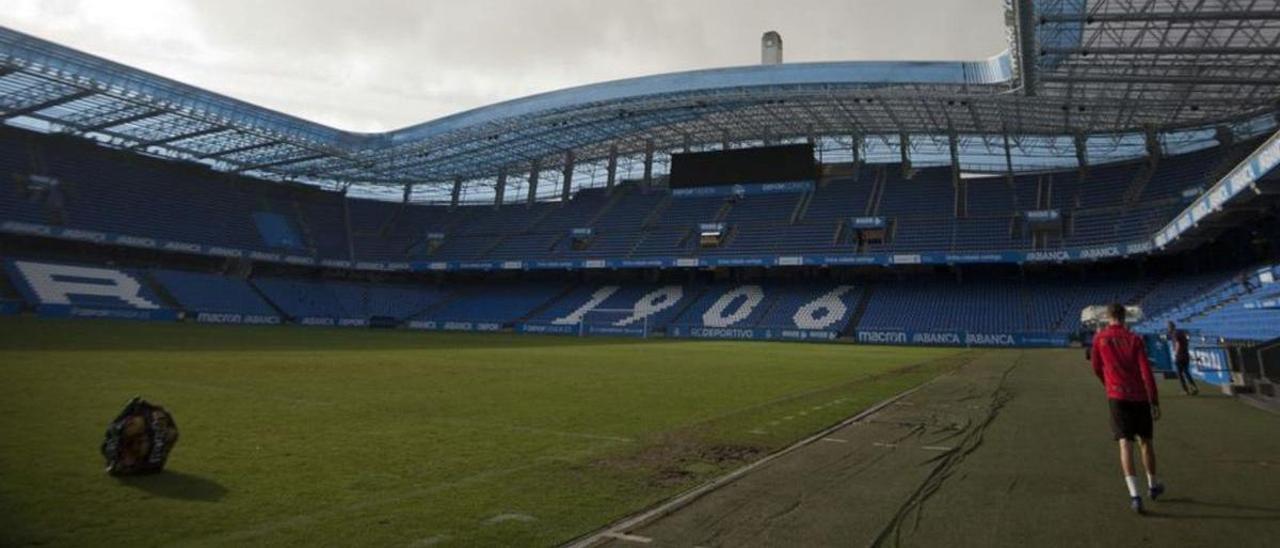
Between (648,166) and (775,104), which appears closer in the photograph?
(775,104)

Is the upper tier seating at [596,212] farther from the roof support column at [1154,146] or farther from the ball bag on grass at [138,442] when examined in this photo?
the ball bag on grass at [138,442]

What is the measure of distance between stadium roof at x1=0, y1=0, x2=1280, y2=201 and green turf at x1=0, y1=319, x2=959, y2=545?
18584 millimetres

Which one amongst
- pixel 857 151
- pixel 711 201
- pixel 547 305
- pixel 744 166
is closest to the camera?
pixel 857 151

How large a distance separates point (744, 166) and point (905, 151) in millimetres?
12347

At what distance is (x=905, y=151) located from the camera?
165 ft

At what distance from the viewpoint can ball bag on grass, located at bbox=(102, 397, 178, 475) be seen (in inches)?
218

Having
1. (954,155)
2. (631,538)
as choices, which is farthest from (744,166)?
(631,538)

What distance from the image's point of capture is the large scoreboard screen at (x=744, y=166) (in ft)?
170

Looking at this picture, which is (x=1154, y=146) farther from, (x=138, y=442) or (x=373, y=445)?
(x=138, y=442)

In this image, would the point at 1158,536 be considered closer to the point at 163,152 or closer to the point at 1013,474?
the point at 1013,474

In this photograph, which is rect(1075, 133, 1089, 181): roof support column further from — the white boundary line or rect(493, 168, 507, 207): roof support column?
rect(493, 168, 507, 207): roof support column

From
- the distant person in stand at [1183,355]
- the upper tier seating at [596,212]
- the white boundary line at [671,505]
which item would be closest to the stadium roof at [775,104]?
the upper tier seating at [596,212]

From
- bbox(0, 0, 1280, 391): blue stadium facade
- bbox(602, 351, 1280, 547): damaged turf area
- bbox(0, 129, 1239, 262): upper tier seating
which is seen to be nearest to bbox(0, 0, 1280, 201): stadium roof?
bbox(0, 0, 1280, 391): blue stadium facade

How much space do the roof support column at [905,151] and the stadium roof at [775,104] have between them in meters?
0.60
